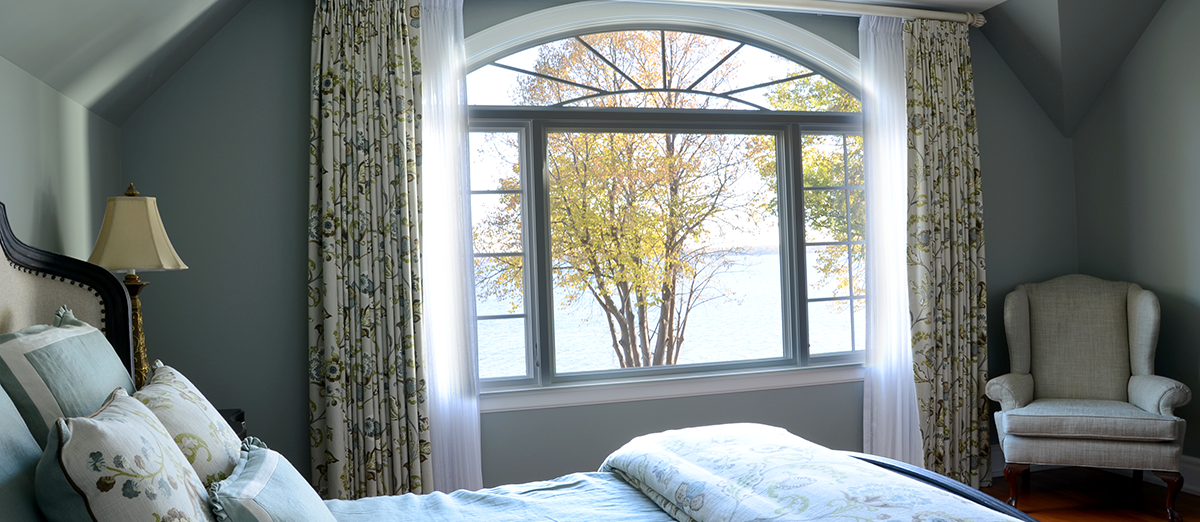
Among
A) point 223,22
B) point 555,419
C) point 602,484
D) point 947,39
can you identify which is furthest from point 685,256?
point 223,22

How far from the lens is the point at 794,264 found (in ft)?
12.4

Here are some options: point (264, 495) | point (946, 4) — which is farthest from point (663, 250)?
point (264, 495)

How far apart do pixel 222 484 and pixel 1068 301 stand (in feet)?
12.6

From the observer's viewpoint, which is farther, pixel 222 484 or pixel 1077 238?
pixel 1077 238

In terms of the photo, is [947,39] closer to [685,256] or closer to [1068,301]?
[1068,301]

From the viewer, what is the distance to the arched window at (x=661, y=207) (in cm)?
348

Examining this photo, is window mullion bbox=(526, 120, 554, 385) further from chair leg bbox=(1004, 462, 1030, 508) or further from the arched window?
chair leg bbox=(1004, 462, 1030, 508)

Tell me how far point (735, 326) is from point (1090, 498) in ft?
5.97

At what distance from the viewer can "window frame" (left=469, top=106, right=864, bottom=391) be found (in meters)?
3.46

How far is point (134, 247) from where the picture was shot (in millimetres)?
2363

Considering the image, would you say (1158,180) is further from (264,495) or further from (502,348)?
(264,495)

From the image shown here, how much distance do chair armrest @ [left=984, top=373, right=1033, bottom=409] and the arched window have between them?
2.16 ft

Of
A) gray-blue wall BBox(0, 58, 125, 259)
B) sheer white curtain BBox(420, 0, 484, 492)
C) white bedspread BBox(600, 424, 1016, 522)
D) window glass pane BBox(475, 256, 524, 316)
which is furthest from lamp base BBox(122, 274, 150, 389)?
white bedspread BBox(600, 424, 1016, 522)

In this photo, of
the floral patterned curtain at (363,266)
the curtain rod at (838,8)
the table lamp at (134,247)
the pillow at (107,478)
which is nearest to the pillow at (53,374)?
the pillow at (107,478)
